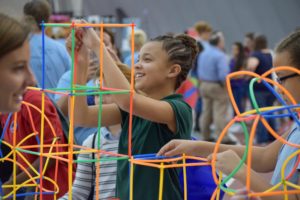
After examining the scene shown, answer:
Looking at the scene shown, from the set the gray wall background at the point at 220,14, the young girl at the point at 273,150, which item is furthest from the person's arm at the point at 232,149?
the gray wall background at the point at 220,14

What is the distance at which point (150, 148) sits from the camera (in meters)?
2.43

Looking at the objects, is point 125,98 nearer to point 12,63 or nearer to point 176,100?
point 176,100

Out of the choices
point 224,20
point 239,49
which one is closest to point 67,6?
point 224,20

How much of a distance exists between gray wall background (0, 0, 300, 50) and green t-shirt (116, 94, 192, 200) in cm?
1634

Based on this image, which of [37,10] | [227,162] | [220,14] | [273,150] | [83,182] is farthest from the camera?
[220,14]

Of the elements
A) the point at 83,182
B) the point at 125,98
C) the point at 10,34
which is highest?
the point at 10,34

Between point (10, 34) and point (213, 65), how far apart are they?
7715 millimetres

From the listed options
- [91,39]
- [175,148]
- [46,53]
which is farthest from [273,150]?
[46,53]

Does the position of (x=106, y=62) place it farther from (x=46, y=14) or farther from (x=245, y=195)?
(x=46, y=14)

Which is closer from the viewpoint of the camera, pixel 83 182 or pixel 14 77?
pixel 14 77

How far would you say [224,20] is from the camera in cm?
1950

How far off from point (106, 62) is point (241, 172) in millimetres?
763

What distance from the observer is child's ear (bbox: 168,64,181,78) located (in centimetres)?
258

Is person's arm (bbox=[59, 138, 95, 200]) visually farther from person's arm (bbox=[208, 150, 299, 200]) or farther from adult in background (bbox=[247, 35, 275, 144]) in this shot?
adult in background (bbox=[247, 35, 275, 144])
